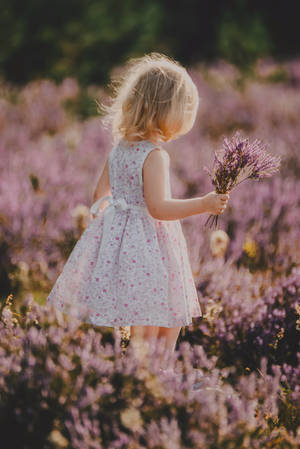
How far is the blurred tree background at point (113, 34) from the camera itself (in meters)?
10.2

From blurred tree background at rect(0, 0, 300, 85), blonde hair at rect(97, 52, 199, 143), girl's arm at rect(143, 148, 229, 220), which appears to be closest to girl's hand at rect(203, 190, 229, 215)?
girl's arm at rect(143, 148, 229, 220)

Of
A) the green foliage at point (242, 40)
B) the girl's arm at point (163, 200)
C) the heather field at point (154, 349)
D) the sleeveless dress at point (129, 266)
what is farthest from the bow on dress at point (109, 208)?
the green foliage at point (242, 40)

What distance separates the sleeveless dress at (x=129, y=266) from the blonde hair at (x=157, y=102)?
0.24 feet

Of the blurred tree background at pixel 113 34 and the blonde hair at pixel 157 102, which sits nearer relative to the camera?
the blonde hair at pixel 157 102

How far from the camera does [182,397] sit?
157cm

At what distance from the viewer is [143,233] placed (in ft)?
6.98

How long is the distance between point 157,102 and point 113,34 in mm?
9342

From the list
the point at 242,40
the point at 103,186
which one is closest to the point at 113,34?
the point at 242,40

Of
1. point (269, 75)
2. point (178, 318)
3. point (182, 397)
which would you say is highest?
point (269, 75)

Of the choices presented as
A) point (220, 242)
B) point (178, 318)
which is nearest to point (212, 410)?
point (178, 318)

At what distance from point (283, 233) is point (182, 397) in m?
2.02

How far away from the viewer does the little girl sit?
205 centimetres

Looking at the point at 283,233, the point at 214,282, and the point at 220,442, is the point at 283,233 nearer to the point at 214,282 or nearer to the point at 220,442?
the point at 214,282

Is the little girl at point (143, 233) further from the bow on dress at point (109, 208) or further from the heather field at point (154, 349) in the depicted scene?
the heather field at point (154, 349)
